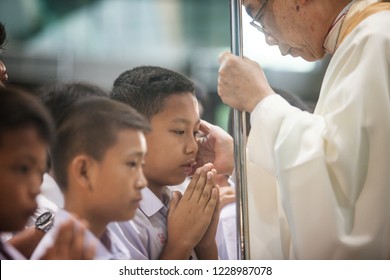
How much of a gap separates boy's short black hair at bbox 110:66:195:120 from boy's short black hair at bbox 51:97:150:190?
1.2 inches

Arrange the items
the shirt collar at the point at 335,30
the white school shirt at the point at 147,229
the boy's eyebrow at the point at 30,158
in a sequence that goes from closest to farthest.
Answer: the boy's eyebrow at the point at 30,158
the white school shirt at the point at 147,229
the shirt collar at the point at 335,30

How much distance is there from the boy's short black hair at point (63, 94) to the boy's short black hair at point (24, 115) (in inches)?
0.8

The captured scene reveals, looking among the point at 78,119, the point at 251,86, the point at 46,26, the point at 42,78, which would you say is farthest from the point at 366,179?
the point at 46,26

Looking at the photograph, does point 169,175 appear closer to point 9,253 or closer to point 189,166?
point 189,166

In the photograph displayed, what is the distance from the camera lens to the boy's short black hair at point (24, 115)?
142 cm

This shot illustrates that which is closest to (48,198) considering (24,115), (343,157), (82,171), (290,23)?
(82,171)

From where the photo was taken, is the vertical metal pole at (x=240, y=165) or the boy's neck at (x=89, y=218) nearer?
the boy's neck at (x=89, y=218)

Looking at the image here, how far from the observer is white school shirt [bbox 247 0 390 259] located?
1.45m

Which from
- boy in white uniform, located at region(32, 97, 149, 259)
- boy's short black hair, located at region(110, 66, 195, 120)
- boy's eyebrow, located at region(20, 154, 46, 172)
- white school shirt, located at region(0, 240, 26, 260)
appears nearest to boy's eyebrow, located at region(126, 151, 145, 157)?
boy in white uniform, located at region(32, 97, 149, 259)

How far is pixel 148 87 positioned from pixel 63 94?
0.22 meters

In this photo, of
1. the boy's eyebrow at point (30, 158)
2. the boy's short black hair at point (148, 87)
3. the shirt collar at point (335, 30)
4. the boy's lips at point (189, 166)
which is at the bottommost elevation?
the boy's lips at point (189, 166)

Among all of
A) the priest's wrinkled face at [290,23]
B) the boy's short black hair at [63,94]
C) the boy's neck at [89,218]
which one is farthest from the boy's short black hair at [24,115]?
the priest's wrinkled face at [290,23]

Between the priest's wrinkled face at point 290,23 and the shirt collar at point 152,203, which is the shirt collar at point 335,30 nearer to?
the priest's wrinkled face at point 290,23
